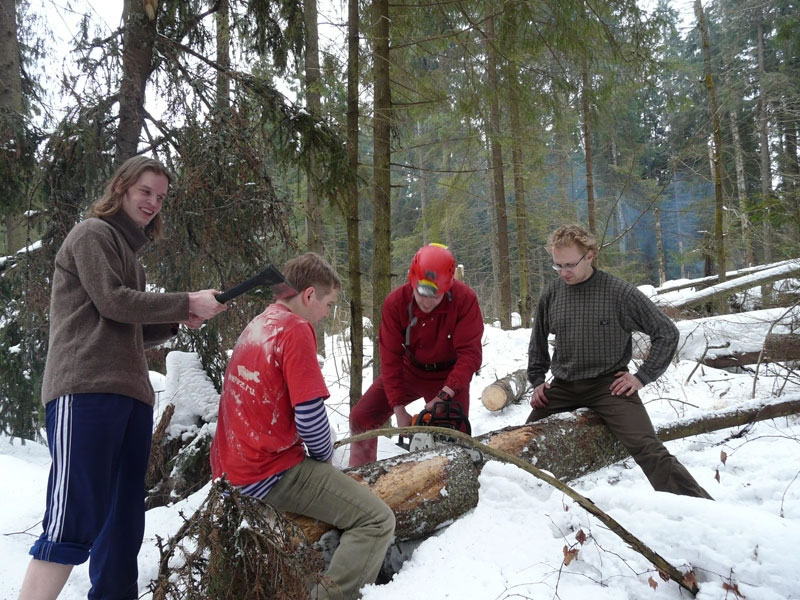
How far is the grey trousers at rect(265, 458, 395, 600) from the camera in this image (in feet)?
6.98

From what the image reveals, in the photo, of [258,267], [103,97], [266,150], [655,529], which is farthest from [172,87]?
[655,529]

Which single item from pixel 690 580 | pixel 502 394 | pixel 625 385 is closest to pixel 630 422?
pixel 625 385

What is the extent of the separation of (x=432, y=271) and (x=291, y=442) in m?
1.58

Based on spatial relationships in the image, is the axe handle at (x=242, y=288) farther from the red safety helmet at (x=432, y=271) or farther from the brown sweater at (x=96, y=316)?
the red safety helmet at (x=432, y=271)

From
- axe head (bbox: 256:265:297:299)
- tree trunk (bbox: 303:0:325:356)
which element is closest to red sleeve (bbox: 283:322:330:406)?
axe head (bbox: 256:265:297:299)

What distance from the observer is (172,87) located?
427 cm

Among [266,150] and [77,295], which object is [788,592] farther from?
[266,150]

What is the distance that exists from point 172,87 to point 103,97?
20.9 inches

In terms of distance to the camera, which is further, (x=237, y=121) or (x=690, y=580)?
(x=237, y=121)

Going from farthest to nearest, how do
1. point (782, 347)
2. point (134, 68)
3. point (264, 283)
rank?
point (782, 347)
point (134, 68)
point (264, 283)

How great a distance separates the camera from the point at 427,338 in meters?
3.77

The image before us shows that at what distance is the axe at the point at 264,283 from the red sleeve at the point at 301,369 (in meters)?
0.24

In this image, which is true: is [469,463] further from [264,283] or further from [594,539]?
[264,283]

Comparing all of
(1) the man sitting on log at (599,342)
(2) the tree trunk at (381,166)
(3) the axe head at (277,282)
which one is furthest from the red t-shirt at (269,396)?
(2) the tree trunk at (381,166)
